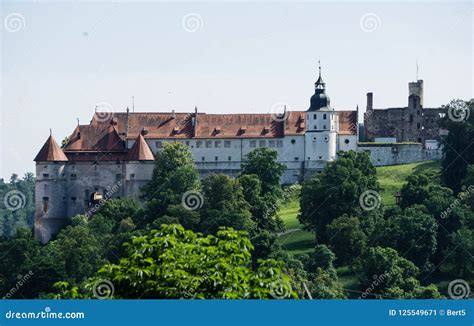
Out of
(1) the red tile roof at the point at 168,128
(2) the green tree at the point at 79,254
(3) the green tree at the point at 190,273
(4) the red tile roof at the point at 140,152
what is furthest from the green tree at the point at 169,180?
(3) the green tree at the point at 190,273

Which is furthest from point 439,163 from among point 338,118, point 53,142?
point 53,142

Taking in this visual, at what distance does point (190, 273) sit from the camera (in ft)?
78.6

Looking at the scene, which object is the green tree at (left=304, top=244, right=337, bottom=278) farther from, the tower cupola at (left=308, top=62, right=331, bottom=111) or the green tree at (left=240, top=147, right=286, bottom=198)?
the tower cupola at (left=308, top=62, right=331, bottom=111)

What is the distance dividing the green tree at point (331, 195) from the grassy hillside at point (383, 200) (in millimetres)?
1035

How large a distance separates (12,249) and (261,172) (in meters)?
17.0

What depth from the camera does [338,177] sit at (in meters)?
75.9

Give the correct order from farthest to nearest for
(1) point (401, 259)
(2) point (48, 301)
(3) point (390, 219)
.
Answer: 1. (3) point (390, 219)
2. (1) point (401, 259)
3. (2) point (48, 301)

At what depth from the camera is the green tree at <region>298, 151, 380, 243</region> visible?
7412 centimetres

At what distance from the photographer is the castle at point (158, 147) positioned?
8681 cm

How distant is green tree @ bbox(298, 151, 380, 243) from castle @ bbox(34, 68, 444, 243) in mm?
12155

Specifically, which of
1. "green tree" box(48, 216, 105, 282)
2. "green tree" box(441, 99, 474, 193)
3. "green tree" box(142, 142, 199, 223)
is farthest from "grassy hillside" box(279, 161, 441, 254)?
"green tree" box(48, 216, 105, 282)

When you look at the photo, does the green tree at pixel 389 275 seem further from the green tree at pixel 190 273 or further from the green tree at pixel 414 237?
the green tree at pixel 190 273

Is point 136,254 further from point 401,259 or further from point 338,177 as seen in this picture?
point 338,177

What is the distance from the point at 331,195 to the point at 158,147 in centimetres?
2165
